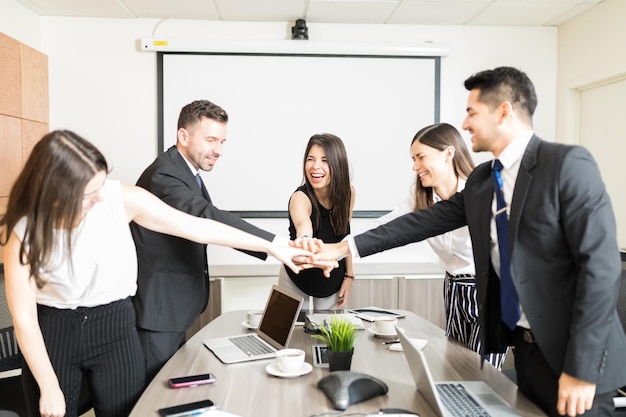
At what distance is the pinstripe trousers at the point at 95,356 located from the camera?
5.40 ft

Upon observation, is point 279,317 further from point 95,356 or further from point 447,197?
point 447,197

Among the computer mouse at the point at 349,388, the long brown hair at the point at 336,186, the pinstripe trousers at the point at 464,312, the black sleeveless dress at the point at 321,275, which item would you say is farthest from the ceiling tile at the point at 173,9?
the computer mouse at the point at 349,388

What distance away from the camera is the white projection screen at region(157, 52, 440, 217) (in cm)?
427

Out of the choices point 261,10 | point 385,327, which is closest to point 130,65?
point 261,10

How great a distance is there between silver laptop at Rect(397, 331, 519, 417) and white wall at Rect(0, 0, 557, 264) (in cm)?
287

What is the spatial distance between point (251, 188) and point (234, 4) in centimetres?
138

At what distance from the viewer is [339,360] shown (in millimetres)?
1732

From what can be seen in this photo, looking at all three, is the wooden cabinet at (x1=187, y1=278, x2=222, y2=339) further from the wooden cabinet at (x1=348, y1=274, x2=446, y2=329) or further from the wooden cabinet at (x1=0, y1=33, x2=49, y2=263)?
the wooden cabinet at (x1=0, y1=33, x2=49, y2=263)

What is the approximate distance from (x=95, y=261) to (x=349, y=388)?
843 mm

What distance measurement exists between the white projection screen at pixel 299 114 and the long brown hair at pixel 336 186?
4.56 feet

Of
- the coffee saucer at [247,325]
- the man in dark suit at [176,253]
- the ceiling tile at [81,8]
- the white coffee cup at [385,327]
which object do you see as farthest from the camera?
the ceiling tile at [81,8]

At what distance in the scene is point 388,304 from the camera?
4.15 metres

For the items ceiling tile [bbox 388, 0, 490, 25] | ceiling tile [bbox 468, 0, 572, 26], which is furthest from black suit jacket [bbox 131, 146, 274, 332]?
ceiling tile [bbox 468, 0, 572, 26]

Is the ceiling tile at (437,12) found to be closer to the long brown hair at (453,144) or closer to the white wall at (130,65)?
the white wall at (130,65)
